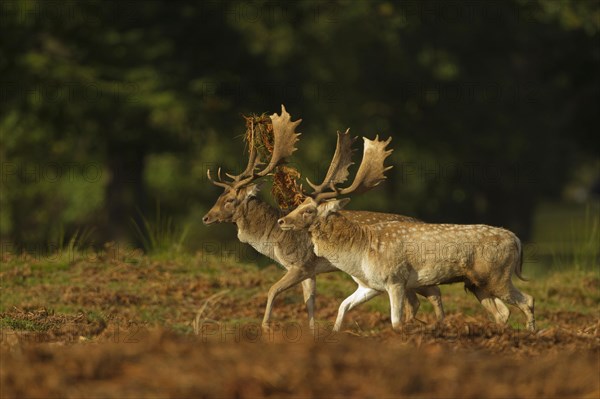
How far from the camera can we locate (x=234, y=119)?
1067 inches

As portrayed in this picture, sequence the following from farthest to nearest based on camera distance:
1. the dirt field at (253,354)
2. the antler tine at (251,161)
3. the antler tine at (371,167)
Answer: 1. the antler tine at (251,161)
2. the antler tine at (371,167)
3. the dirt field at (253,354)

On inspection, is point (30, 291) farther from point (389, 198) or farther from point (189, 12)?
point (389, 198)

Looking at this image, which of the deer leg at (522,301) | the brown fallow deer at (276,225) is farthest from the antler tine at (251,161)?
the deer leg at (522,301)

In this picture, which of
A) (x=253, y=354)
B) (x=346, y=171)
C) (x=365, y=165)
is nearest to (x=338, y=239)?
(x=346, y=171)

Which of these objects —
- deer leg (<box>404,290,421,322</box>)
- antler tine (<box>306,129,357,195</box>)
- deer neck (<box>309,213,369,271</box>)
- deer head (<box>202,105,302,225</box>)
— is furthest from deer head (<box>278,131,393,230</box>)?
deer leg (<box>404,290,421,322</box>)

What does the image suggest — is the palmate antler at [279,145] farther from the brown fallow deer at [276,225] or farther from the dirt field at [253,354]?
the dirt field at [253,354]

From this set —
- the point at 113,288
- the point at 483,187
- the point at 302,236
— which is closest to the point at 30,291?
the point at 113,288

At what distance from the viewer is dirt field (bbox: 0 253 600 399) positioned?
23.9ft

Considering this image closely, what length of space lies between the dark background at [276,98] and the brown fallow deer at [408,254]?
513 inches

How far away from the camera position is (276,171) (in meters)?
13.5

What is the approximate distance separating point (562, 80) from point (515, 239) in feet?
86.6

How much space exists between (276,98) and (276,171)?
1409cm

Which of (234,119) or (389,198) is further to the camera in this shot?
(389,198)

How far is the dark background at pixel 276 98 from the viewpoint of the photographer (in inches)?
1010
